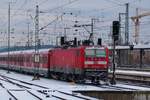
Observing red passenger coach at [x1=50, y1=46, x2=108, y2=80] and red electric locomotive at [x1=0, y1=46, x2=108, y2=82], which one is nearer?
red passenger coach at [x1=50, y1=46, x2=108, y2=80]

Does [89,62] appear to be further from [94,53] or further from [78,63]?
[78,63]

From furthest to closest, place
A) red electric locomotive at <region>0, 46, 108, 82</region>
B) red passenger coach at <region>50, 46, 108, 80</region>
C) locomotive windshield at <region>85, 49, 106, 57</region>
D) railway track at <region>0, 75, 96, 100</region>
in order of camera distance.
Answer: locomotive windshield at <region>85, 49, 106, 57</region>
red electric locomotive at <region>0, 46, 108, 82</region>
red passenger coach at <region>50, 46, 108, 80</region>
railway track at <region>0, 75, 96, 100</region>

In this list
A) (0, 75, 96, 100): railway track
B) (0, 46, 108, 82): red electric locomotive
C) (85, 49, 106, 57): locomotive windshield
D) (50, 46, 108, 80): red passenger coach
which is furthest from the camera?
(85, 49, 106, 57): locomotive windshield

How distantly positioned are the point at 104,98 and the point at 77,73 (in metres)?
11.9

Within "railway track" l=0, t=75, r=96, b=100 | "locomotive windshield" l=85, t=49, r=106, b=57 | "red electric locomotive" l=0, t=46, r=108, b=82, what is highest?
"locomotive windshield" l=85, t=49, r=106, b=57

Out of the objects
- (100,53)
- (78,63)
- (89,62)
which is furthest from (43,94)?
(100,53)

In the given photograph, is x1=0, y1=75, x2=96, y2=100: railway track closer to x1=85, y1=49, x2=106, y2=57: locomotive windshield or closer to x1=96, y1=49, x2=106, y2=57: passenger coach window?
x1=85, y1=49, x2=106, y2=57: locomotive windshield

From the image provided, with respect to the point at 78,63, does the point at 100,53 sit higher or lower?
higher

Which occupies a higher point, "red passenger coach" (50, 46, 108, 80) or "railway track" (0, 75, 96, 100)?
"red passenger coach" (50, 46, 108, 80)

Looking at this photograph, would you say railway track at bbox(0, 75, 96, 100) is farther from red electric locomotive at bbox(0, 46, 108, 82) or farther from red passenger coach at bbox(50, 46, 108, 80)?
red electric locomotive at bbox(0, 46, 108, 82)

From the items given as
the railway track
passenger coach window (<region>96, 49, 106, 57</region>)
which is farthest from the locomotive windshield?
the railway track

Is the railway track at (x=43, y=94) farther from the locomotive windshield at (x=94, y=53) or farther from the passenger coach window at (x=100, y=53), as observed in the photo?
the passenger coach window at (x=100, y=53)

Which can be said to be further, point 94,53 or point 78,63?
point 78,63

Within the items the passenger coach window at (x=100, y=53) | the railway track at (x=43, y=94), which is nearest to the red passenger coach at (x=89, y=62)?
the passenger coach window at (x=100, y=53)
